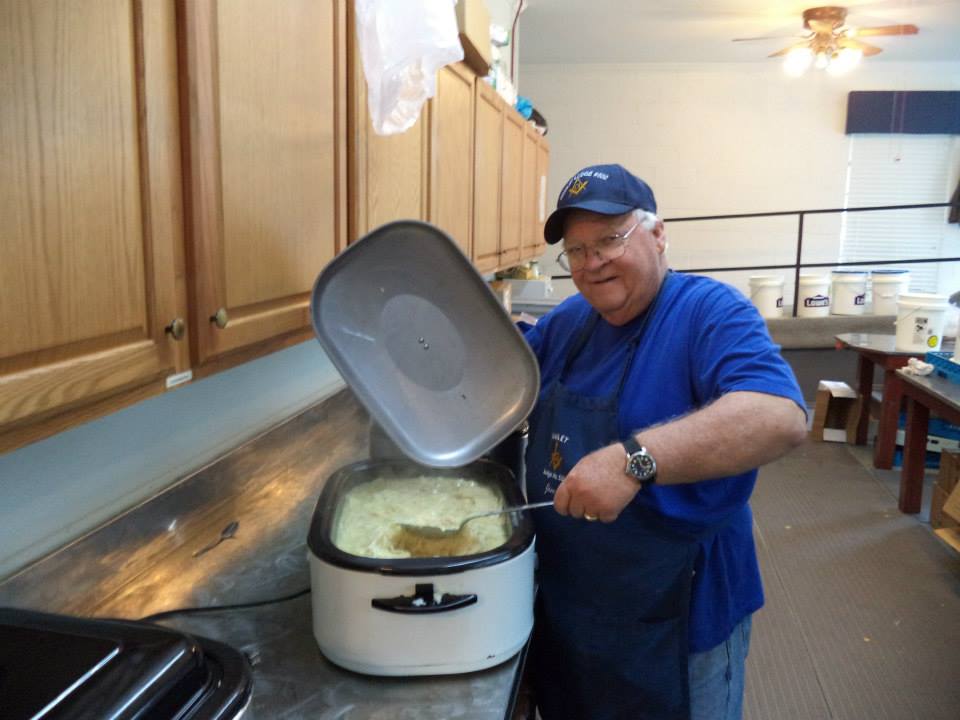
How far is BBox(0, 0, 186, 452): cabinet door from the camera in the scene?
2.15 feet

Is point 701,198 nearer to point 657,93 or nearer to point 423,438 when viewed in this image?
point 657,93

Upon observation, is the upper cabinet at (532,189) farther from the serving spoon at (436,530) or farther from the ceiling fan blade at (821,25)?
the serving spoon at (436,530)

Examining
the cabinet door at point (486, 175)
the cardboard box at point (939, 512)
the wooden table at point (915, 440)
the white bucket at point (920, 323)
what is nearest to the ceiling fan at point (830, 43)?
the white bucket at point (920, 323)

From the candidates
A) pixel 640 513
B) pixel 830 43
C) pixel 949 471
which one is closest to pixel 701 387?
pixel 640 513

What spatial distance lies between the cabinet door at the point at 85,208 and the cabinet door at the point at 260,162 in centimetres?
4

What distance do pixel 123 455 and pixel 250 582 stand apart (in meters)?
0.33

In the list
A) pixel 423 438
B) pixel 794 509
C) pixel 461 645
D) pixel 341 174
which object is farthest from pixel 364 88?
pixel 794 509

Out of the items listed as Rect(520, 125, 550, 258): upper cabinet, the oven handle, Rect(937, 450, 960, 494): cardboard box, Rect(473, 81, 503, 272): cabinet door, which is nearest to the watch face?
the oven handle

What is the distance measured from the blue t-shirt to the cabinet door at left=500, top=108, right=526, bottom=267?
1.81 metres

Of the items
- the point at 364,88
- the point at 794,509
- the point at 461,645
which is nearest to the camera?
the point at 461,645

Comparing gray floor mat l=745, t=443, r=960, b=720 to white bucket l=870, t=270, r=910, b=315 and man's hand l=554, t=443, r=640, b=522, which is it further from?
white bucket l=870, t=270, r=910, b=315

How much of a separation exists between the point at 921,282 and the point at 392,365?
8210 millimetres

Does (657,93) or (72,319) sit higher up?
(657,93)

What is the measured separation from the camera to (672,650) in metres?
1.30
